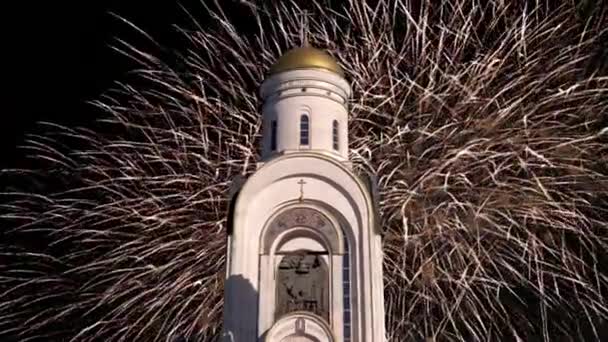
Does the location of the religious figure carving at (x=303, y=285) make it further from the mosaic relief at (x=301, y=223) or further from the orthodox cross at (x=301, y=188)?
the orthodox cross at (x=301, y=188)

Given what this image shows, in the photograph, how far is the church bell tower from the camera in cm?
1451

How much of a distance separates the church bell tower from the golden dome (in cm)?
257

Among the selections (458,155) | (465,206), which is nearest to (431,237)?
(465,206)

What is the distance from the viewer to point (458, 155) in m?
18.7

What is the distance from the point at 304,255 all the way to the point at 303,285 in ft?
2.29

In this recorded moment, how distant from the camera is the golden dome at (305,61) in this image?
17.9 m

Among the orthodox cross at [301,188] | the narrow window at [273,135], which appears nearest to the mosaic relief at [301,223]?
the orthodox cross at [301,188]

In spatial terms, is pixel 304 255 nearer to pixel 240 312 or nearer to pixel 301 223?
pixel 301 223

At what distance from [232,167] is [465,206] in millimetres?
6734

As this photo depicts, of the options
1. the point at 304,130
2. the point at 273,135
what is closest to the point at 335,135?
the point at 304,130

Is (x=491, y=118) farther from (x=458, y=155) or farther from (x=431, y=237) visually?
(x=431, y=237)

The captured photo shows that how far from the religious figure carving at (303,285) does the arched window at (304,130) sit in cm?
363

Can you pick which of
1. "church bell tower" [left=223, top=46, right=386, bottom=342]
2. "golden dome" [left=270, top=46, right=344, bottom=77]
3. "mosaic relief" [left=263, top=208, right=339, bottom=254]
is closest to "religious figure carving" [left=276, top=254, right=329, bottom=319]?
"church bell tower" [left=223, top=46, right=386, bottom=342]

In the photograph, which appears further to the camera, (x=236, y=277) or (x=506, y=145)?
(x=506, y=145)
